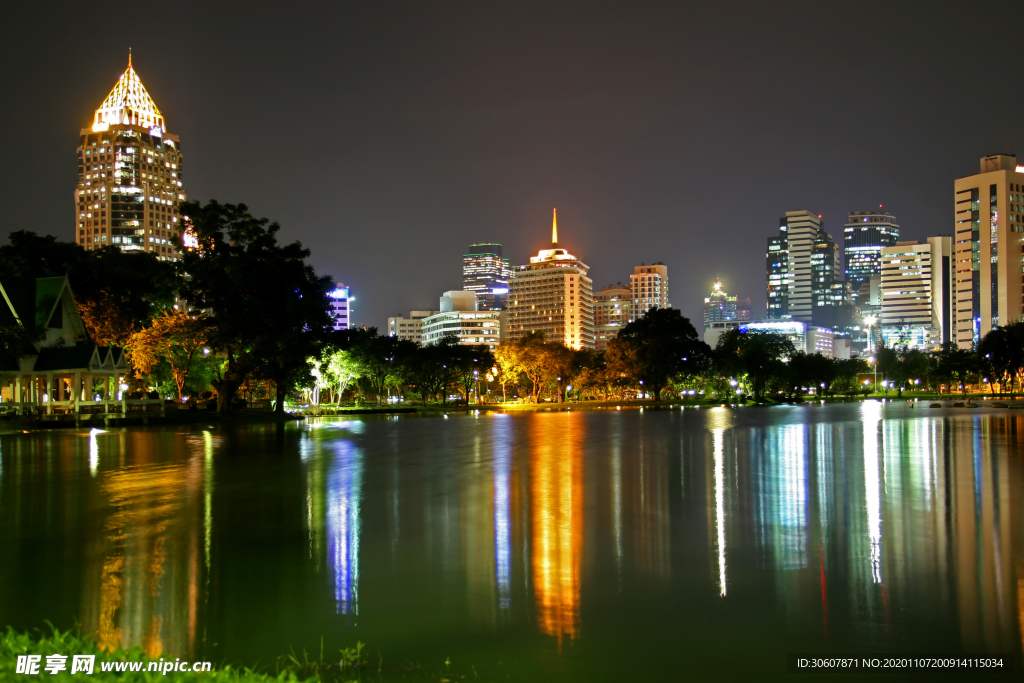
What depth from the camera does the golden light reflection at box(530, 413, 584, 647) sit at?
696 centimetres

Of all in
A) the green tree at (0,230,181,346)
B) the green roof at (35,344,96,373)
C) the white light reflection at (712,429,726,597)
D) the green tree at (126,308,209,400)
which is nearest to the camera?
the white light reflection at (712,429,726,597)

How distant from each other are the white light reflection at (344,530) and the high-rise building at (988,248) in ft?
584

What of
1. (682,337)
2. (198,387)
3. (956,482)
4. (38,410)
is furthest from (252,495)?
(682,337)

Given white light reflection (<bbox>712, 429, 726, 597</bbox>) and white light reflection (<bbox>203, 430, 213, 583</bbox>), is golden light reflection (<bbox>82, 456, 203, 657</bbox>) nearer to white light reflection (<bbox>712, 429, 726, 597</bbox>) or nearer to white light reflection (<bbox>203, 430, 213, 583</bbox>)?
white light reflection (<bbox>203, 430, 213, 583</bbox>)

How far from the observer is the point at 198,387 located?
189ft

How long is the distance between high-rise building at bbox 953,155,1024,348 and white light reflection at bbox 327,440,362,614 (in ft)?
584

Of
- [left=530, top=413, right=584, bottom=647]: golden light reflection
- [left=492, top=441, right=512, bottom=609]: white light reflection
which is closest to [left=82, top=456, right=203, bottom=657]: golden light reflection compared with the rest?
[left=492, top=441, right=512, bottom=609]: white light reflection

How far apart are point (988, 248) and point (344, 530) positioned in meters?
199

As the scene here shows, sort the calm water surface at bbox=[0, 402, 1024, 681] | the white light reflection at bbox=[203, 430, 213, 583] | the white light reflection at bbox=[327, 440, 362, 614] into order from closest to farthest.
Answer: the calm water surface at bbox=[0, 402, 1024, 681] → the white light reflection at bbox=[327, 440, 362, 614] → the white light reflection at bbox=[203, 430, 213, 583]

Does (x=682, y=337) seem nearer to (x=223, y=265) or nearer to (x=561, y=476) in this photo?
(x=223, y=265)

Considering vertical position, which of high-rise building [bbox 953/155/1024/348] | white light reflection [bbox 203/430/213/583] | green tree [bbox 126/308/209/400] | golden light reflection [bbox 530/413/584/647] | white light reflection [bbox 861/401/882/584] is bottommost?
white light reflection [bbox 861/401/882/584]

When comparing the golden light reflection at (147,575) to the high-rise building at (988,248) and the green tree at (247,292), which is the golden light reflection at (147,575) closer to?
the green tree at (247,292)

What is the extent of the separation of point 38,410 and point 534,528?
37.6 meters

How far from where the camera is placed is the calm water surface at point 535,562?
6.35 meters
